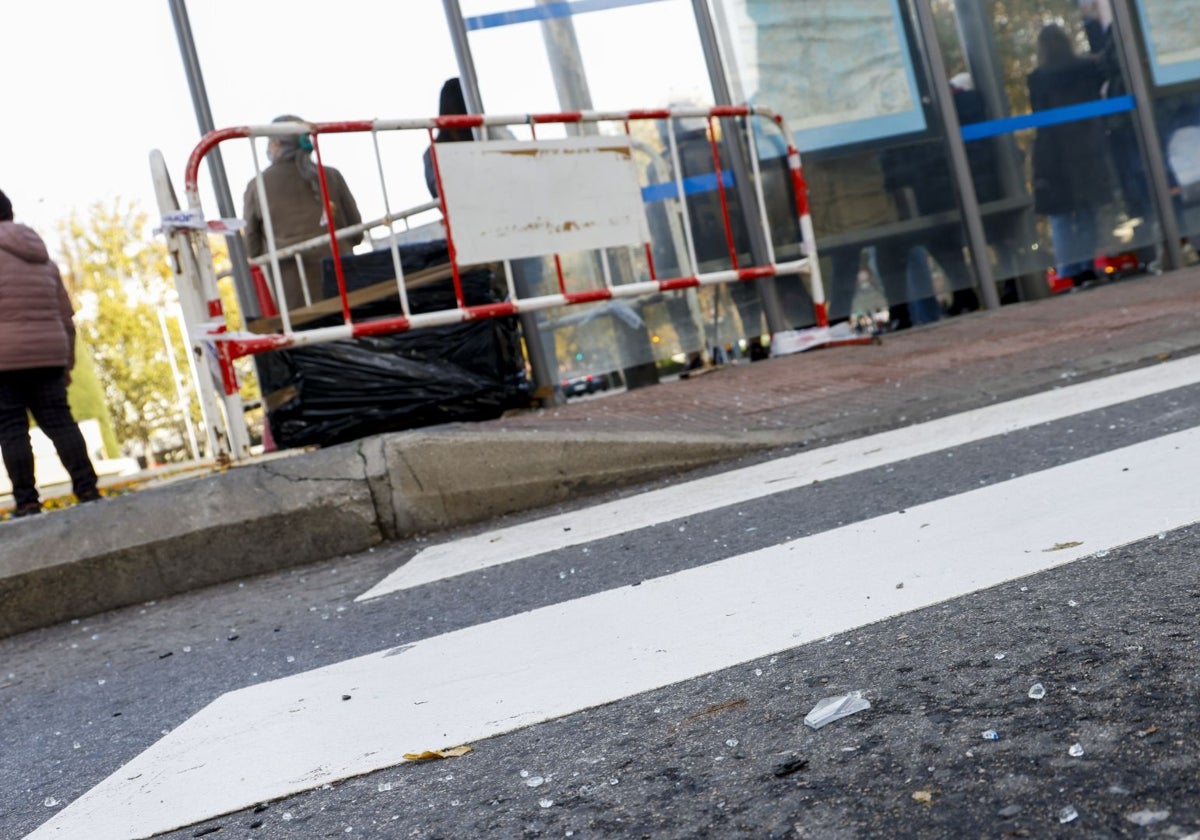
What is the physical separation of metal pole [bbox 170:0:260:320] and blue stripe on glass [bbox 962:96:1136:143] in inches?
201

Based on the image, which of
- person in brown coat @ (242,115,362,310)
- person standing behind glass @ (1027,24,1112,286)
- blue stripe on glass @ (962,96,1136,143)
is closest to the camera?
person in brown coat @ (242,115,362,310)

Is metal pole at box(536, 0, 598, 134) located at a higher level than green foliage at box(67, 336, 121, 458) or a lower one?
higher

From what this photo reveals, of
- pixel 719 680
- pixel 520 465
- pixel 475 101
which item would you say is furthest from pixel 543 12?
pixel 719 680

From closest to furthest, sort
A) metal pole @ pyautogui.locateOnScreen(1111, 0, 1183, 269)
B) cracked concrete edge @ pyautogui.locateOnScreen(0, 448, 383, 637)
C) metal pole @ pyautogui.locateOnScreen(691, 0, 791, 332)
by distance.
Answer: cracked concrete edge @ pyautogui.locateOnScreen(0, 448, 383, 637)
metal pole @ pyautogui.locateOnScreen(691, 0, 791, 332)
metal pole @ pyautogui.locateOnScreen(1111, 0, 1183, 269)

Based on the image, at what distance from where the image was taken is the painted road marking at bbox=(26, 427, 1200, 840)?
2367 mm

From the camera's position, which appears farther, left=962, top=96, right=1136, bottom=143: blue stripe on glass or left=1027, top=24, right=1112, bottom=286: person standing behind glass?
left=1027, top=24, right=1112, bottom=286: person standing behind glass

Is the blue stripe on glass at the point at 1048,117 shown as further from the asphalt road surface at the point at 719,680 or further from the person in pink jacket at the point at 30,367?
the person in pink jacket at the point at 30,367

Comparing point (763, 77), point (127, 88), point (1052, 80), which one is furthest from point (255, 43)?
point (1052, 80)

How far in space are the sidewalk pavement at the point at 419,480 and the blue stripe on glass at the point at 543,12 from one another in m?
3.29

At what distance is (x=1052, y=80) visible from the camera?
31.4ft

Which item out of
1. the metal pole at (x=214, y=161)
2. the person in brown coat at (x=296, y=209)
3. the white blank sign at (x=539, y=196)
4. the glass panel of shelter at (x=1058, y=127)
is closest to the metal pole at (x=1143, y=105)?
the glass panel of shelter at (x=1058, y=127)

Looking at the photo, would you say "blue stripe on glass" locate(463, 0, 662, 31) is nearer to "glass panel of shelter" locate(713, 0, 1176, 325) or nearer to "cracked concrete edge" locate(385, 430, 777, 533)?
"glass panel of shelter" locate(713, 0, 1176, 325)

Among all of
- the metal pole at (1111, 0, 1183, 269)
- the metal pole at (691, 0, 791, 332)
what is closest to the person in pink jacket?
the metal pole at (691, 0, 791, 332)

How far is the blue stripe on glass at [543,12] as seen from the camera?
8453 mm
